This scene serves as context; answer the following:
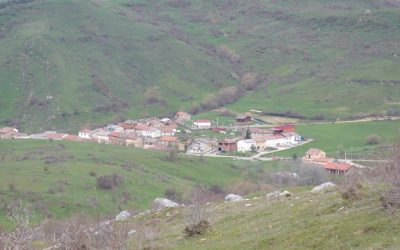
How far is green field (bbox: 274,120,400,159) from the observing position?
292ft

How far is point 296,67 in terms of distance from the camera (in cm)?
15538

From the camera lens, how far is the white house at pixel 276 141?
333 ft

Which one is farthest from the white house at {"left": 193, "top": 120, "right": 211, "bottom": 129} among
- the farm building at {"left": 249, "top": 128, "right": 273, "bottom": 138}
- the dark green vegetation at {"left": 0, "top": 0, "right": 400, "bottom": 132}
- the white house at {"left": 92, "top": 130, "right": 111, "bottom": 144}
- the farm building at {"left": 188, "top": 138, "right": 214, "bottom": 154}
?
the white house at {"left": 92, "top": 130, "right": 111, "bottom": 144}

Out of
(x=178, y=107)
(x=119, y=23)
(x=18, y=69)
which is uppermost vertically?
(x=119, y=23)

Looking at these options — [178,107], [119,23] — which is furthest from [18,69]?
[119,23]

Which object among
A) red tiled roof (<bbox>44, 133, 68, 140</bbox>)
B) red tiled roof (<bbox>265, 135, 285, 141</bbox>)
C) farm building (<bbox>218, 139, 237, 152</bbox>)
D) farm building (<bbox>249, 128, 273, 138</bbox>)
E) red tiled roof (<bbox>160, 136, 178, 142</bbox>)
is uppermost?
red tiled roof (<bbox>44, 133, 68, 140</bbox>)

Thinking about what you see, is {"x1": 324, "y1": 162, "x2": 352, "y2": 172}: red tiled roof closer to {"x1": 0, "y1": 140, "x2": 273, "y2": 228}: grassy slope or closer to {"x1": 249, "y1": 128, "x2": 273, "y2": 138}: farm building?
{"x1": 0, "y1": 140, "x2": 273, "y2": 228}: grassy slope

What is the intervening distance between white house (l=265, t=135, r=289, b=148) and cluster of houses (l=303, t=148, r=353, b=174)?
14.3 m

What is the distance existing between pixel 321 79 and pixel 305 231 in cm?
13018

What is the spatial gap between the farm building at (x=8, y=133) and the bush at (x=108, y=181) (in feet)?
119

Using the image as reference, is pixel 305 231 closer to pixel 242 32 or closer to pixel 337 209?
pixel 337 209

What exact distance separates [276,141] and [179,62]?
5877 centimetres

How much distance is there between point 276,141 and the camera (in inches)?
4011

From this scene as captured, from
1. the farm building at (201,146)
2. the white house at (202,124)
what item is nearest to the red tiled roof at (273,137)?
the farm building at (201,146)
